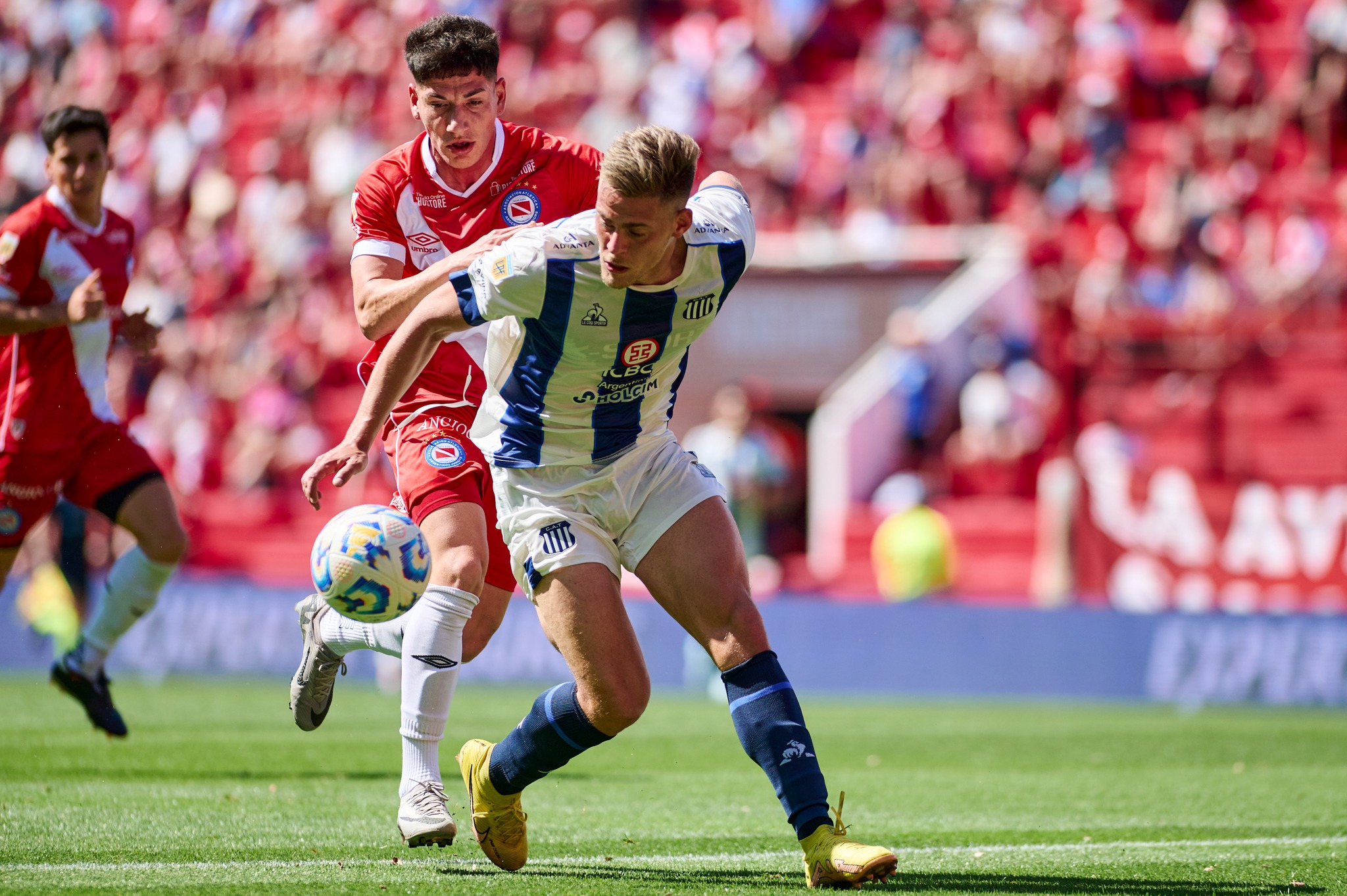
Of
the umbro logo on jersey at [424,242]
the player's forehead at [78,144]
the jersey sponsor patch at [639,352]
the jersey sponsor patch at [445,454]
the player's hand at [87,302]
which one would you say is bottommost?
the jersey sponsor patch at [445,454]

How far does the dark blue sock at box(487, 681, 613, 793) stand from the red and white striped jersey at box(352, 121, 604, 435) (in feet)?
4.13

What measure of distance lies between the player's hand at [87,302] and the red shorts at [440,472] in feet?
7.26

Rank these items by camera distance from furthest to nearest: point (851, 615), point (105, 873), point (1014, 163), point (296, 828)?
point (1014, 163) < point (851, 615) < point (296, 828) < point (105, 873)

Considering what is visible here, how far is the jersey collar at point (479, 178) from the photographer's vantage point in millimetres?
5898

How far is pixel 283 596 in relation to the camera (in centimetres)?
1496

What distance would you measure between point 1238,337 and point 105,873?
507 inches

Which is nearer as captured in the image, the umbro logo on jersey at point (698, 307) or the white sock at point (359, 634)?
the umbro logo on jersey at point (698, 307)

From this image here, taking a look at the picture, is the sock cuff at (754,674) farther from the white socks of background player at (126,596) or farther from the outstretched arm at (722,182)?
the white socks of background player at (126,596)

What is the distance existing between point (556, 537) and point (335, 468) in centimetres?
71

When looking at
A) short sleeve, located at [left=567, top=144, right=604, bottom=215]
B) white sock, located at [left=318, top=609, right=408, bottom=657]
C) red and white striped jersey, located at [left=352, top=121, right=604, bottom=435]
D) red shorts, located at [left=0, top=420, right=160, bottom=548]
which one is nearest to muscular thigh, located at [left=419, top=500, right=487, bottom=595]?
white sock, located at [left=318, top=609, right=408, bottom=657]

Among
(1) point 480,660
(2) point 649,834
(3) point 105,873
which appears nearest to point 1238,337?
(1) point 480,660

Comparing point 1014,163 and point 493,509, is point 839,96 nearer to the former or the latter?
point 1014,163

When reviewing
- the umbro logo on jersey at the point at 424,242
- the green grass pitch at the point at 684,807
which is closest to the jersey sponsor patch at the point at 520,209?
the umbro logo on jersey at the point at 424,242

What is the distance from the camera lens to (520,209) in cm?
596
